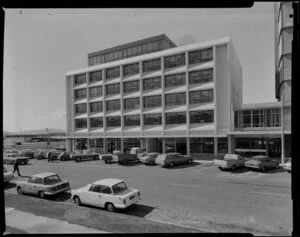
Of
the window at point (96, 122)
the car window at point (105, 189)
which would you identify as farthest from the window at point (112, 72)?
the car window at point (105, 189)

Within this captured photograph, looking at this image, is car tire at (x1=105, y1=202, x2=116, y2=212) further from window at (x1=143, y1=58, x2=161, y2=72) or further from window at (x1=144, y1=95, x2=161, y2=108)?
window at (x1=143, y1=58, x2=161, y2=72)

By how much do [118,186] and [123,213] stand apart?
1454mm

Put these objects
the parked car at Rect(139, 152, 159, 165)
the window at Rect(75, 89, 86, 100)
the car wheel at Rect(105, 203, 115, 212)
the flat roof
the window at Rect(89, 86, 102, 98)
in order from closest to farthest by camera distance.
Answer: the car wheel at Rect(105, 203, 115, 212) < the parked car at Rect(139, 152, 159, 165) < the flat roof < the window at Rect(89, 86, 102, 98) < the window at Rect(75, 89, 86, 100)

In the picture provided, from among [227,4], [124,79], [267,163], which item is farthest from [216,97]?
[227,4]

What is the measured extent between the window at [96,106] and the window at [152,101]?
11.2 m

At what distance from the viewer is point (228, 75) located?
32.2 meters

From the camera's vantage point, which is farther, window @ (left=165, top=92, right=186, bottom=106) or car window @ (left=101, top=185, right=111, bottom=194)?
window @ (left=165, top=92, right=186, bottom=106)

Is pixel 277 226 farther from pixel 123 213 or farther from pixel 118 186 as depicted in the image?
pixel 118 186

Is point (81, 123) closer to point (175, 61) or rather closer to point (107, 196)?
point (175, 61)

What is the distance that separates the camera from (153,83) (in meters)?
39.1

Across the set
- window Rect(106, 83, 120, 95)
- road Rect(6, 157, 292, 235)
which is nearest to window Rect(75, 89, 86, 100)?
window Rect(106, 83, 120, 95)

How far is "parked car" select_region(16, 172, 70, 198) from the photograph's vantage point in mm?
13367

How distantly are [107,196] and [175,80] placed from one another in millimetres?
28712

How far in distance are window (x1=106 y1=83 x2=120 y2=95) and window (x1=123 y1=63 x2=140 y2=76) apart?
9.86 feet
